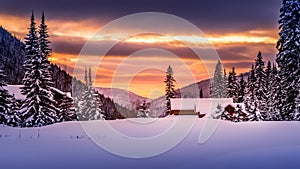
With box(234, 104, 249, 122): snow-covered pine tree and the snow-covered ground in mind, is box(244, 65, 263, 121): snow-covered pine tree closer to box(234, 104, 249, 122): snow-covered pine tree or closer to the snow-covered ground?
box(234, 104, 249, 122): snow-covered pine tree

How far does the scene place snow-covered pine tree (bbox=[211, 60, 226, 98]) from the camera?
83.9 metres

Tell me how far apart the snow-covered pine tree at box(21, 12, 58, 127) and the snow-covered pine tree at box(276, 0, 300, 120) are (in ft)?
82.8

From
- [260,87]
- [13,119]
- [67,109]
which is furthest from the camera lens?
[260,87]

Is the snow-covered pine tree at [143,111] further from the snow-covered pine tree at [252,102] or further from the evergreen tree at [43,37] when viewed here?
the evergreen tree at [43,37]

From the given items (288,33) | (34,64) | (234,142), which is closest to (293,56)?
(288,33)

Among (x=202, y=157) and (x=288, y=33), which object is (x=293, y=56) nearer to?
(x=288, y=33)

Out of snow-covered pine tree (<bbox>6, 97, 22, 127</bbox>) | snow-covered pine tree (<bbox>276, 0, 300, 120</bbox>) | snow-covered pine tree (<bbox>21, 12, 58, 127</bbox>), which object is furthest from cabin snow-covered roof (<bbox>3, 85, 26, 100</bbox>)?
snow-covered pine tree (<bbox>276, 0, 300, 120</bbox>)

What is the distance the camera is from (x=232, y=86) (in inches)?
3329

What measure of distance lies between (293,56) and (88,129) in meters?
24.7

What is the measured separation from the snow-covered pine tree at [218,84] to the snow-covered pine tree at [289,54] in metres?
42.9

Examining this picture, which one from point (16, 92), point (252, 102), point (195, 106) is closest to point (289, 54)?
point (252, 102)

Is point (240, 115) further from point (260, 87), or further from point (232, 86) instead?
point (232, 86)

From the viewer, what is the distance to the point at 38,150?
15.1 meters

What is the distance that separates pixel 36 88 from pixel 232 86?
169ft
